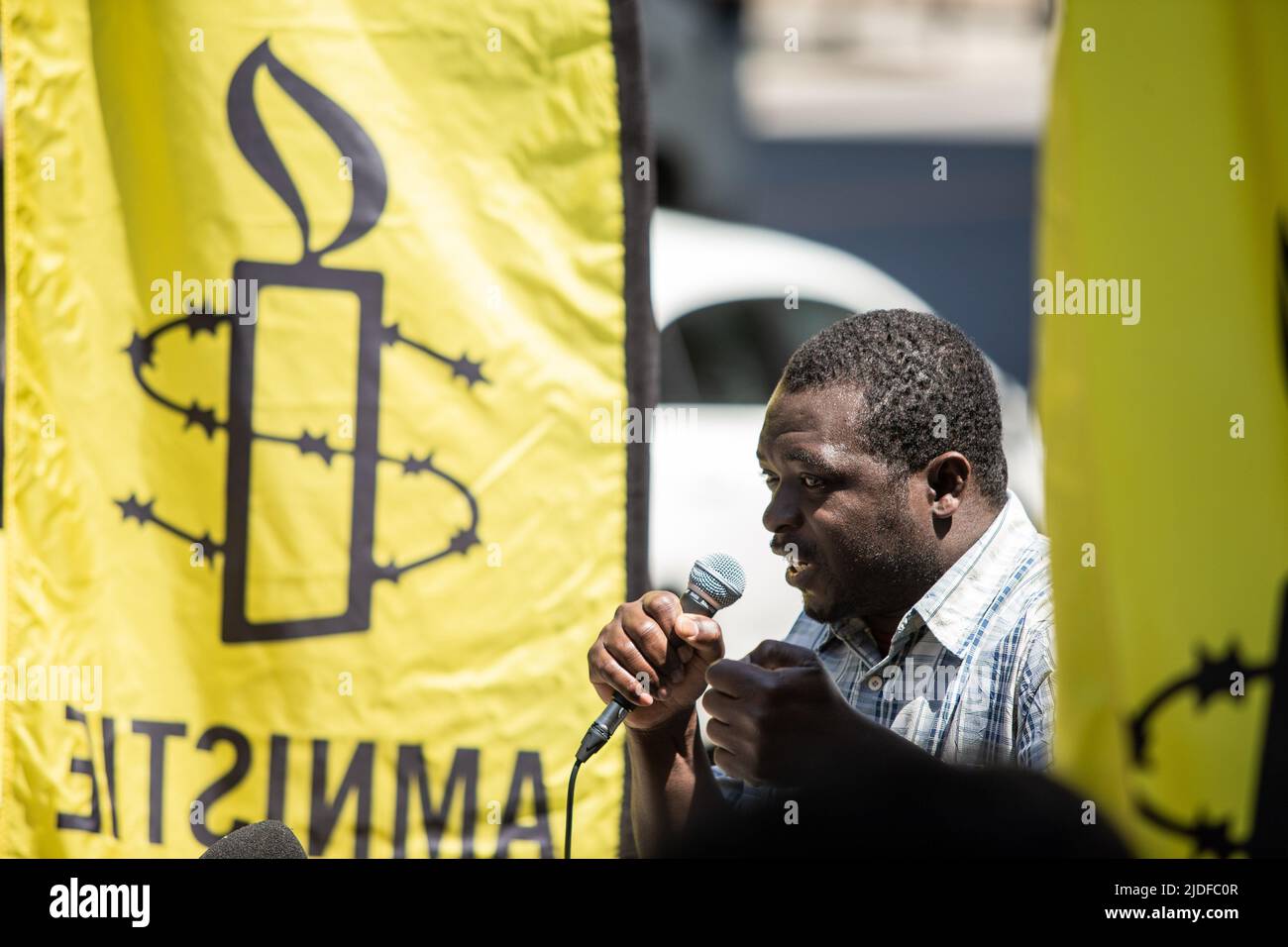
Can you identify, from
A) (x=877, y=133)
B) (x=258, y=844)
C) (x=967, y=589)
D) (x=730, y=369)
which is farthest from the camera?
(x=877, y=133)

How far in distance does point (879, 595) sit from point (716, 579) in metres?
0.26

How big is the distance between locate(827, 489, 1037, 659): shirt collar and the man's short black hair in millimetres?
68

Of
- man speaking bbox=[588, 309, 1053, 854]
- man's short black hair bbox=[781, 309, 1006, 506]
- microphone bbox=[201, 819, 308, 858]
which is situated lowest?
microphone bbox=[201, 819, 308, 858]

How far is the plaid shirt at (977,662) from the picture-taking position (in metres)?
1.95

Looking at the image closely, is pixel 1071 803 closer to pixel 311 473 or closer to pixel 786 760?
pixel 786 760

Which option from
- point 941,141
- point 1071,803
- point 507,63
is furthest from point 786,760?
point 941,141

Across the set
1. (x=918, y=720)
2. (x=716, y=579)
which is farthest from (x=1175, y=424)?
(x=716, y=579)

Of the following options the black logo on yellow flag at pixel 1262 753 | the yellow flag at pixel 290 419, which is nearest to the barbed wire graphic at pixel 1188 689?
the black logo on yellow flag at pixel 1262 753

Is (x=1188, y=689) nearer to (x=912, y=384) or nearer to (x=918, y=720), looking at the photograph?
(x=918, y=720)

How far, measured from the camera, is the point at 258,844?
1.71 metres

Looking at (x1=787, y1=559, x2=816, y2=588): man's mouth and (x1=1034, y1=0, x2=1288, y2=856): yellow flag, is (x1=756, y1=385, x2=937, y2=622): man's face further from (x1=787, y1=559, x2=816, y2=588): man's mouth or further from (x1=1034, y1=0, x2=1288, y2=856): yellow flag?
(x1=1034, y1=0, x2=1288, y2=856): yellow flag

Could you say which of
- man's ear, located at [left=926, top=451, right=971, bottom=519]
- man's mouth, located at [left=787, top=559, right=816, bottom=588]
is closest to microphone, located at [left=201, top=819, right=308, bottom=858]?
man's mouth, located at [left=787, top=559, right=816, bottom=588]

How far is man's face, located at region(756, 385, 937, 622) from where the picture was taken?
2041 millimetres

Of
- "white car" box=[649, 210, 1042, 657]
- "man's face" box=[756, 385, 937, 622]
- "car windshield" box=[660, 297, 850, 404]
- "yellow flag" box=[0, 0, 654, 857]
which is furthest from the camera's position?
"car windshield" box=[660, 297, 850, 404]
